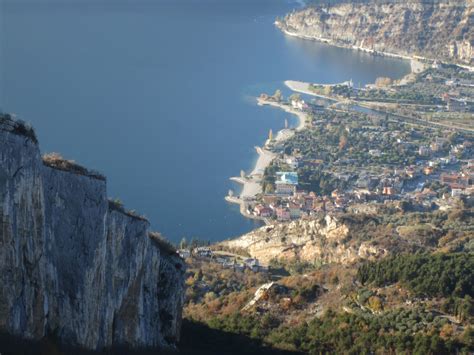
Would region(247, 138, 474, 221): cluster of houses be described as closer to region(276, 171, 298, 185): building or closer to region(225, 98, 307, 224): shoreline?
region(276, 171, 298, 185): building

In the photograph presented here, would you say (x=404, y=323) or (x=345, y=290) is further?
(x=345, y=290)

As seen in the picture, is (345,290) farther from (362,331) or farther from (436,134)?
(436,134)

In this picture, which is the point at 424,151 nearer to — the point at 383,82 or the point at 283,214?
the point at 283,214

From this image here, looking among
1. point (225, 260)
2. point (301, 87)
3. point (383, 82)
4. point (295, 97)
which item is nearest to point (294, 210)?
point (225, 260)

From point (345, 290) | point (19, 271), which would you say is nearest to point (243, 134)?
point (345, 290)

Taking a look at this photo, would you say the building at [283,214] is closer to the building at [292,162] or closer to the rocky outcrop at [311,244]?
the rocky outcrop at [311,244]

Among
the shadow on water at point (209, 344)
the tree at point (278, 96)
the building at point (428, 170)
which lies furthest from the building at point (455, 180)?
the shadow on water at point (209, 344)
